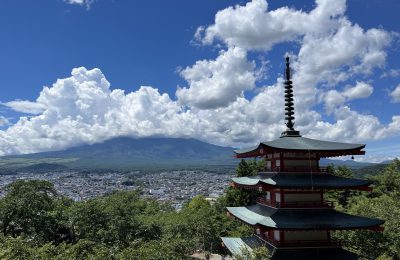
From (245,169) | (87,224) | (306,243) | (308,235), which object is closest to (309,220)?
(308,235)

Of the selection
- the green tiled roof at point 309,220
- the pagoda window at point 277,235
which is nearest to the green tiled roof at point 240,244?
the pagoda window at point 277,235

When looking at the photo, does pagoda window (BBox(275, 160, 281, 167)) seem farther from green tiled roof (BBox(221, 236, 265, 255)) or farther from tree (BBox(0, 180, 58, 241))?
tree (BBox(0, 180, 58, 241))

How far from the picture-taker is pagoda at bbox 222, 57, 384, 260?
2306 centimetres

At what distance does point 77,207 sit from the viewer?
4484 centimetres

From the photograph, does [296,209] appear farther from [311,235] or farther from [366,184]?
[366,184]

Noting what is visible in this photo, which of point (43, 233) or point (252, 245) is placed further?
point (43, 233)

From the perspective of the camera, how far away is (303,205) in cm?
2427

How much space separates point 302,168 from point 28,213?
34.0 m

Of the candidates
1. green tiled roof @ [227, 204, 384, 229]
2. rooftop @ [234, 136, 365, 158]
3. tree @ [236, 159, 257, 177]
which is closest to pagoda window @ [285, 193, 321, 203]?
green tiled roof @ [227, 204, 384, 229]

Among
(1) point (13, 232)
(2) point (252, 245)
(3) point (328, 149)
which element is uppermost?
(3) point (328, 149)

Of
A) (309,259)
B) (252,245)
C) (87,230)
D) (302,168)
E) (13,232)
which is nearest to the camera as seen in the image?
(309,259)

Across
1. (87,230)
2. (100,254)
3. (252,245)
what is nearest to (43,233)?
(87,230)

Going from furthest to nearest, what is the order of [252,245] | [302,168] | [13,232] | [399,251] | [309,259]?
[13,232]
[399,251]
[252,245]
[302,168]
[309,259]

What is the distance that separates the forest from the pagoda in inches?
95.9
